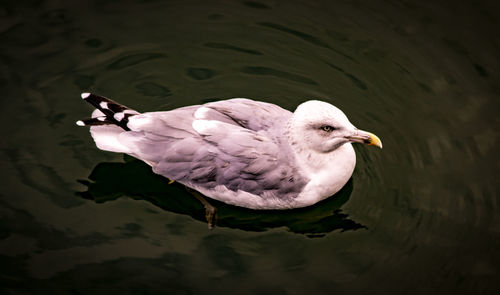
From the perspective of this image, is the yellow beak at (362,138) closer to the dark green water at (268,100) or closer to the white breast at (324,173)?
the white breast at (324,173)

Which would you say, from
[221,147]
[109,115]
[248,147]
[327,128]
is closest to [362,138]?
[327,128]

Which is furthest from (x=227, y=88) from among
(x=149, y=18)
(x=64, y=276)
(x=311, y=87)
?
(x=64, y=276)

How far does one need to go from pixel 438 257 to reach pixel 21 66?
491 cm

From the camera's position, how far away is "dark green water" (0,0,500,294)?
16.3 feet

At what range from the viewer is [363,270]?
501 cm

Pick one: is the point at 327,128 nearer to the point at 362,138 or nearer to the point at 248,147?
the point at 362,138

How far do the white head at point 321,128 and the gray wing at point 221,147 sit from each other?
188 mm

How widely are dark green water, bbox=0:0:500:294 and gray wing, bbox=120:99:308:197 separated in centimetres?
45

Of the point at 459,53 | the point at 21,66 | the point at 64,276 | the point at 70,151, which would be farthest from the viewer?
the point at 459,53

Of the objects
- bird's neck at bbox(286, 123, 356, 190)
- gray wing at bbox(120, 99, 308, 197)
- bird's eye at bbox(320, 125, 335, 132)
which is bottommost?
gray wing at bbox(120, 99, 308, 197)

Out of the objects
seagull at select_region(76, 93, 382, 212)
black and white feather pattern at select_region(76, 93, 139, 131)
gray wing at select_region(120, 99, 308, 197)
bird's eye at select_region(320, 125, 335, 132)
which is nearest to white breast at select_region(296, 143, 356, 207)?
seagull at select_region(76, 93, 382, 212)

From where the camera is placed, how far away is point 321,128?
4980 millimetres

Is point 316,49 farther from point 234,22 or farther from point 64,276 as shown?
point 64,276

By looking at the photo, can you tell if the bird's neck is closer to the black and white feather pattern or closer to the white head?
the white head
